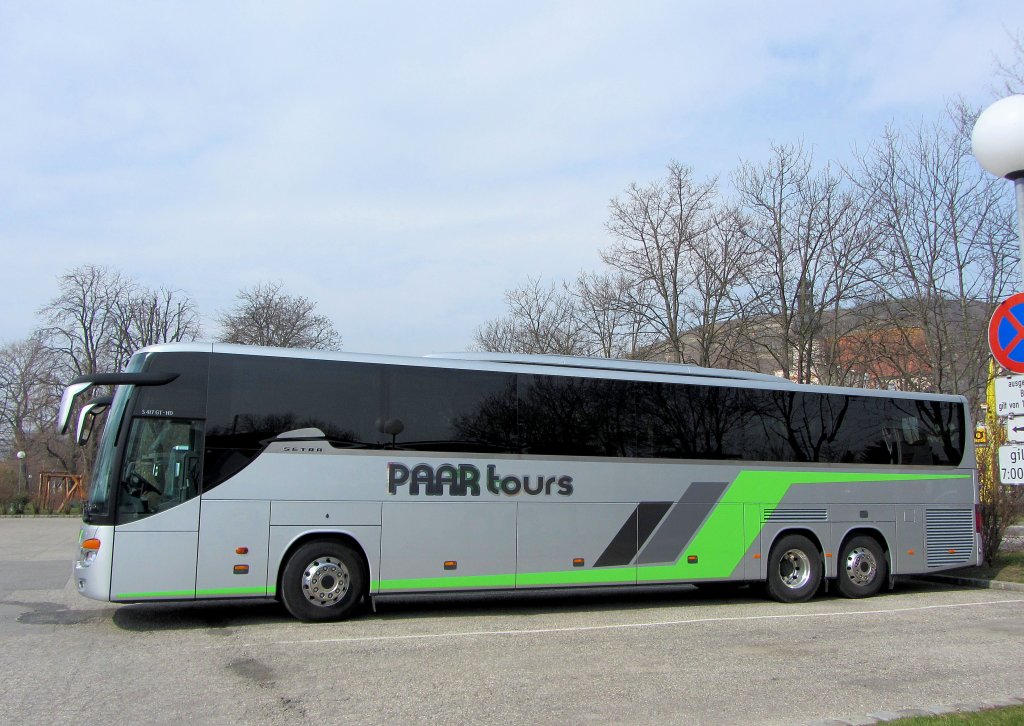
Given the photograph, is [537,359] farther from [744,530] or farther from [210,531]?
[210,531]

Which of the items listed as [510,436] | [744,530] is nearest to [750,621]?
[744,530]

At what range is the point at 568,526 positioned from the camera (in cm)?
1248

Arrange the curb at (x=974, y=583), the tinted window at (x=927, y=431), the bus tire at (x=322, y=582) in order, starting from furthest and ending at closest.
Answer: the curb at (x=974, y=583)
the tinted window at (x=927, y=431)
the bus tire at (x=322, y=582)

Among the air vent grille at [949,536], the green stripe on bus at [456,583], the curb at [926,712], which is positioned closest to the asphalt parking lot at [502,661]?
the curb at [926,712]

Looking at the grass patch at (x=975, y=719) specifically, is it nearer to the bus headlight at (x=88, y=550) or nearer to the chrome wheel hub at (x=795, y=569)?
the chrome wheel hub at (x=795, y=569)

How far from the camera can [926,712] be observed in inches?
271

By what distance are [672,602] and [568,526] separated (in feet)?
9.16

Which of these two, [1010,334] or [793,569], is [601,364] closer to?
[793,569]

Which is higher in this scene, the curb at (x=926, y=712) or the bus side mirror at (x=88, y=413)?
the bus side mirror at (x=88, y=413)

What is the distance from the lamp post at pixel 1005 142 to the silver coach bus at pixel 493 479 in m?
6.80

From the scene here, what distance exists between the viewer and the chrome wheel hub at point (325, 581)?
439 inches

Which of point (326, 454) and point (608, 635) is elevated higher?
point (326, 454)

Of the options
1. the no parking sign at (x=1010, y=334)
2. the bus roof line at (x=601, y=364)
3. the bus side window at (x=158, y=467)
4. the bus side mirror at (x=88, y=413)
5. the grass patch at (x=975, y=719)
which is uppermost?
the bus roof line at (x=601, y=364)

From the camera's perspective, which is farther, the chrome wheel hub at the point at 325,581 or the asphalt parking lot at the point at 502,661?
the chrome wheel hub at the point at 325,581
